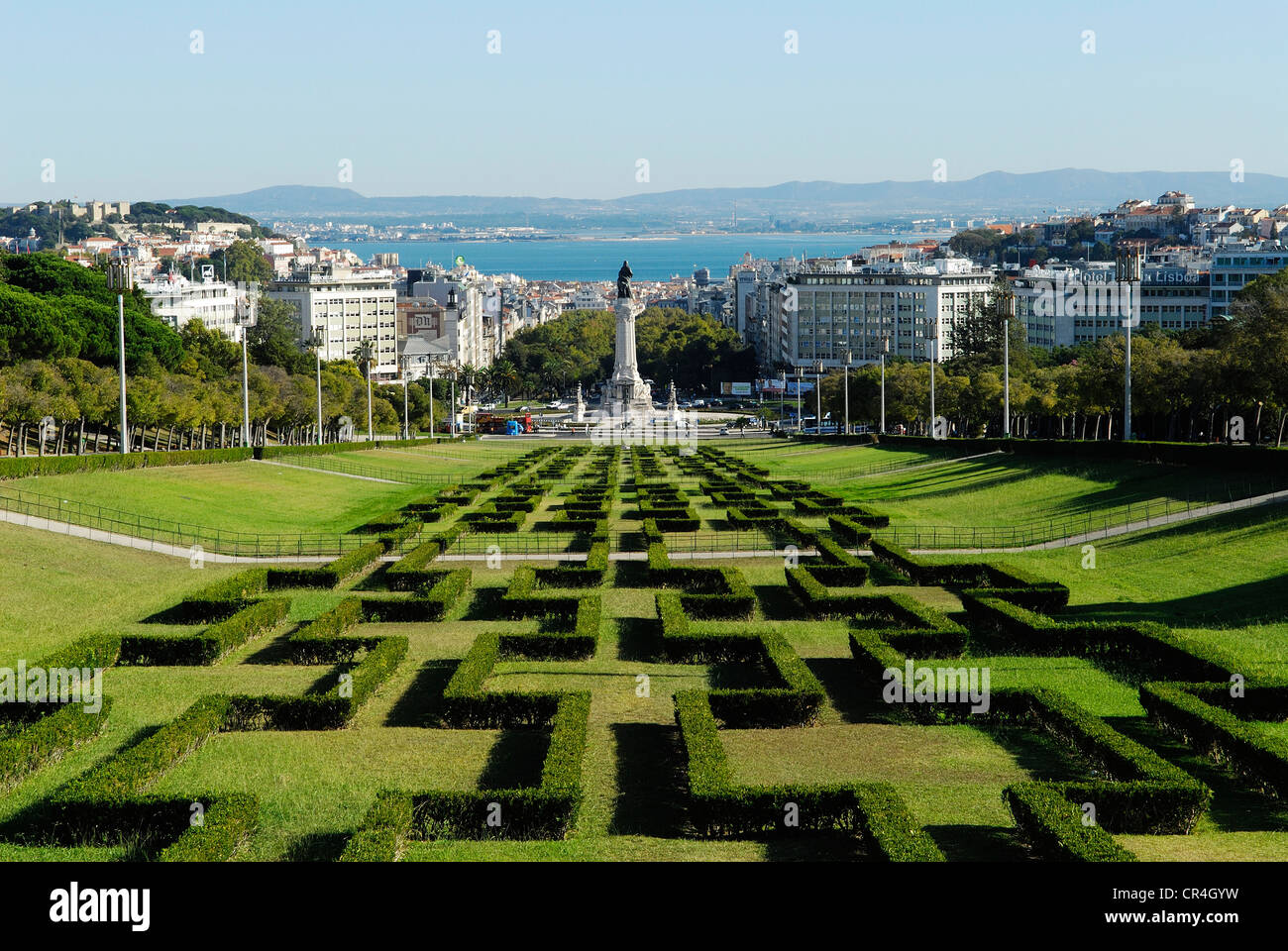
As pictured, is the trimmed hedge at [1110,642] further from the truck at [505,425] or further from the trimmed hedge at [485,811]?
the truck at [505,425]

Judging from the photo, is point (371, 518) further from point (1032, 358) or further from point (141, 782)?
point (1032, 358)

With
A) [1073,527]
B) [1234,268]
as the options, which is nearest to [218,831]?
[1073,527]

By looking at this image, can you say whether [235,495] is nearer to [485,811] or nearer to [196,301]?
[485,811]

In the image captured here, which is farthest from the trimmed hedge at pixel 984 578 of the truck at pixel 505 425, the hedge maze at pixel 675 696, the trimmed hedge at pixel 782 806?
the truck at pixel 505 425

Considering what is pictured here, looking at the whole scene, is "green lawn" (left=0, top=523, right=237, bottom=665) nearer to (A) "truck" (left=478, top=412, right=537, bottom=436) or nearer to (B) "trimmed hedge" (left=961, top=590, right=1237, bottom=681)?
(B) "trimmed hedge" (left=961, top=590, right=1237, bottom=681)

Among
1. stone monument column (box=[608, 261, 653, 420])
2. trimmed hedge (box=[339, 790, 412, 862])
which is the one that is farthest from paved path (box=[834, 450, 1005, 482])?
stone monument column (box=[608, 261, 653, 420])
